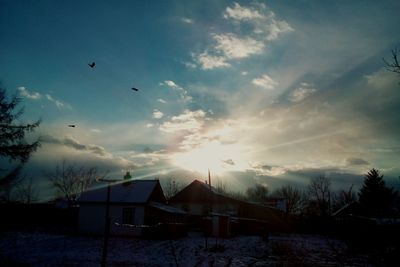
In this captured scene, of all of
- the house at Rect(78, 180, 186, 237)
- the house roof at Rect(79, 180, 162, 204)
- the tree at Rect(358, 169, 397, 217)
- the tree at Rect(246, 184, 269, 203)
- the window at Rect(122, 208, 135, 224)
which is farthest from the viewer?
the tree at Rect(246, 184, 269, 203)

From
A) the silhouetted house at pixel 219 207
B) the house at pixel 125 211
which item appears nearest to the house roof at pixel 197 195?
the silhouetted house at pixel 219 207

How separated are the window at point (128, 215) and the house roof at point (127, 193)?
2.90 ft

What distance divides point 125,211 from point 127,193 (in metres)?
2.28

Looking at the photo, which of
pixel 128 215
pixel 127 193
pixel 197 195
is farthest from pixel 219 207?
pixel 128 215

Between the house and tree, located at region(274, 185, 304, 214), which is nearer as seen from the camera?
the house

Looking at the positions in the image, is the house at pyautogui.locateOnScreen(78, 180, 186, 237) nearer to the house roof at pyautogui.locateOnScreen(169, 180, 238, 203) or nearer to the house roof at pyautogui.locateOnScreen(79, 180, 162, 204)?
the house roof at pyautogui.locateOnScreen(79, 180, 162, 204)

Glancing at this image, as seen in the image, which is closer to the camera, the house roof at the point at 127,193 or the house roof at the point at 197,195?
the house roof at the point at 127,193

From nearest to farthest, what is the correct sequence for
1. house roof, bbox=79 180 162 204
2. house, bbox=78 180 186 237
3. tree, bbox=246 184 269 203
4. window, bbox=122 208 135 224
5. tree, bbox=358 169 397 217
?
house, bbox=78 180 186 237 → window, bbox=122 208 135 224 → house roof, bbox=79 180 162 204 → tree, bbox=358 169 397 217 → tree, bbox=246 184 269 203

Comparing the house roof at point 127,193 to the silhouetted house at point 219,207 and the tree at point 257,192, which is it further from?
the tree at point 257,192

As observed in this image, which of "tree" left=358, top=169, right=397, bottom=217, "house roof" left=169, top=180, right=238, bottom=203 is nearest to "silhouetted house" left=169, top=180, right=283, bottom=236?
"house roof" left=169, top=180, right=238, bottom=203

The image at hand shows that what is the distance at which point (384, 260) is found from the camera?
15.3 meters

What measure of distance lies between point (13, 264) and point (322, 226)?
3970cm

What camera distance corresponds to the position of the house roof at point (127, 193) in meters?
30.9

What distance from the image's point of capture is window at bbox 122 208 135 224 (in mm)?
30188
